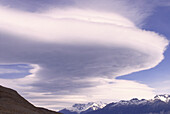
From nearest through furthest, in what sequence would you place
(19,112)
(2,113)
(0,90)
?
(2,113) → (19,112) → (0,90)

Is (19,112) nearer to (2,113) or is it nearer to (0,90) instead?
(2,113)

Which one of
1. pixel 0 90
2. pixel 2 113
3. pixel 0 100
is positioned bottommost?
pixel 2 113

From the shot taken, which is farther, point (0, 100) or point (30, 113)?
point (0, 100)

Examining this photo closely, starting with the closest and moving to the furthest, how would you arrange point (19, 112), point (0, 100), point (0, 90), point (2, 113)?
point (2, 113) → point (19, 112) → point (0, 100) → point (0, 90)

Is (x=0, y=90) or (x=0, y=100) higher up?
(x=0, y=90)

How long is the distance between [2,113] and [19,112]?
14.4m

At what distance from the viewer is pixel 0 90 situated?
14450 cm

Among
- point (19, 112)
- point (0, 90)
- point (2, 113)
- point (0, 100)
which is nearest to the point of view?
point (2, 113)

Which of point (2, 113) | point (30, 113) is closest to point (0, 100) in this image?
point (30, 113)

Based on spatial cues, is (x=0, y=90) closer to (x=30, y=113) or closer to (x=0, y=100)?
(x=0, y=100)

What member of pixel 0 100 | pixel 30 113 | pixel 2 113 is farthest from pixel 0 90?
pixel 2 113

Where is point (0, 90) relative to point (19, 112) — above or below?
above

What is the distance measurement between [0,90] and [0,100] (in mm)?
27122

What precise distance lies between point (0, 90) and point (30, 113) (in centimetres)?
4599
